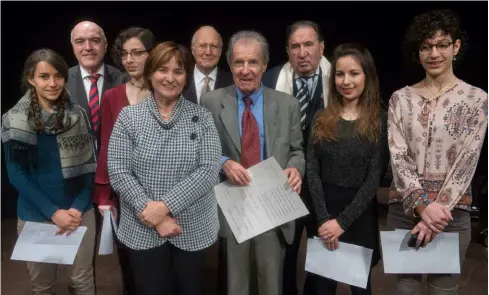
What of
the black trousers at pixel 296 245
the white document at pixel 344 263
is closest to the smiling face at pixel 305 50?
the black trousers at pixel 296 245

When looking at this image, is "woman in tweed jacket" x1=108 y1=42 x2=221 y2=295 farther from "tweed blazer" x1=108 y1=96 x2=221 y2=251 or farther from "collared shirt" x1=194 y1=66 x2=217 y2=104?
"collared shirt" x1=194 y1=66 x2=217 y2=104

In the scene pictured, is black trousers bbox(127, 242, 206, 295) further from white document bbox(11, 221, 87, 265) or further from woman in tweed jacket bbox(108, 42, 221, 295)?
white document bbox(11, 221, 87, 265)

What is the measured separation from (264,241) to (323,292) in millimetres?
390

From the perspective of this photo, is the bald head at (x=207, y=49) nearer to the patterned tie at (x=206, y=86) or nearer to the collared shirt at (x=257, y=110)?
the patterned tie at (x=206, y=86)

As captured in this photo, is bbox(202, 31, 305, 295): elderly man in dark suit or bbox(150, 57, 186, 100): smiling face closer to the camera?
bbox(150, 57, 186, 100): smiling face

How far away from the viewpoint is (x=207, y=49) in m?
2.84

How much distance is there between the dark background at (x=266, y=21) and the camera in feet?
16.2

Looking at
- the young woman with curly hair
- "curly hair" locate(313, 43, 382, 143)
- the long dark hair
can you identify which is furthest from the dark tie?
the young woman with curly hair

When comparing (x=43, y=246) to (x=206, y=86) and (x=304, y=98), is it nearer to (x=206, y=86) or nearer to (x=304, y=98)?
(x=206, y=86)

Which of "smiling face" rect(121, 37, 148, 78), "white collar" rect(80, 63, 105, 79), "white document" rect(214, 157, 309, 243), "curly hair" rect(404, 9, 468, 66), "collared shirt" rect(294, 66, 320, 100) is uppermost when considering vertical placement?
"curly hair" rect(404, 9, 468, 66)

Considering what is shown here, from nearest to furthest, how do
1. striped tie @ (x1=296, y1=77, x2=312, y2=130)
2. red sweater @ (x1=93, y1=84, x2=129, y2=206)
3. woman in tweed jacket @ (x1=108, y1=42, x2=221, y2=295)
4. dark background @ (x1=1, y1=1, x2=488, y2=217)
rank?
woman in tweed jacket @ (x1=108, y1=42, x2=221, y2=295) → red sweater @ (x1=93, y1=84, x2=129, y2=206) → striped tie @ (x1=296, y1=77, x2=312, y2=130) → dark background @ (x1=1, y1=1, x2=488, y2=217)

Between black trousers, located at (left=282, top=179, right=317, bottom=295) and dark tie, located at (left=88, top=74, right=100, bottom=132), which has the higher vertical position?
dark tie, located at (left=88, top=74, right=100, bottom=132)

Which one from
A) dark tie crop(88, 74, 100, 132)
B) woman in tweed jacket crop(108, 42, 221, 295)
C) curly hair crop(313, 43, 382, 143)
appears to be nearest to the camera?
woman in tweed jacket crop(108, 42, 221, 295)

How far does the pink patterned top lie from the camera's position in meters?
2.03
